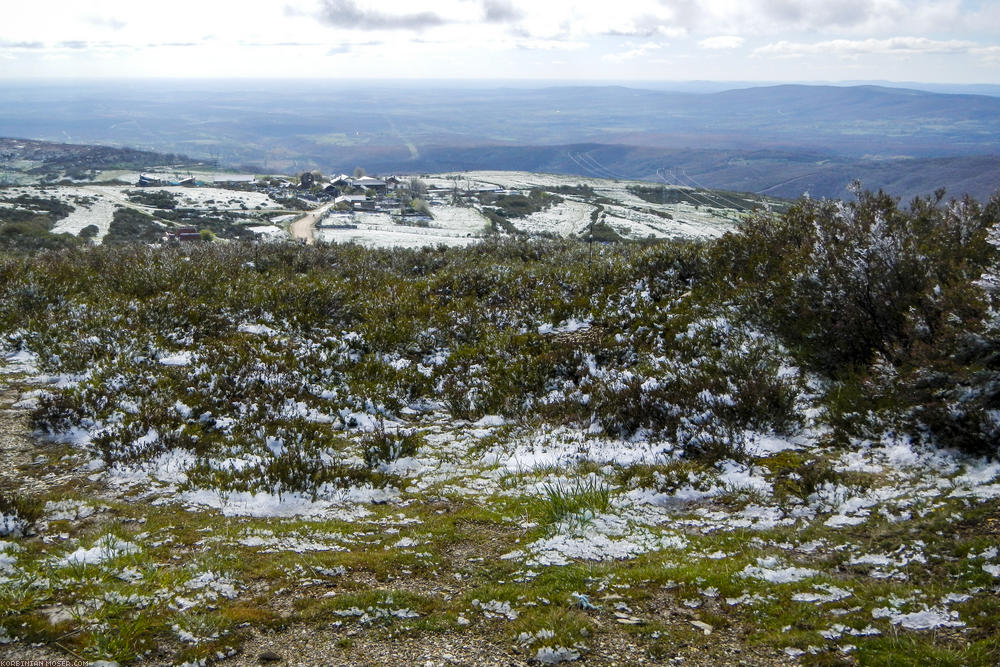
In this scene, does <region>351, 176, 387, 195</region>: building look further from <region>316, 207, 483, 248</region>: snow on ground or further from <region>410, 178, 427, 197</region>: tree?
<region>316, 207, 483, 248</region>: snow on ground

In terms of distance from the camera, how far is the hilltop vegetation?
4.23 m

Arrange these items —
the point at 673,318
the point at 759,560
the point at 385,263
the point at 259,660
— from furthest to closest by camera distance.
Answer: the point at 385,263, the point at 673,318, the point at 759,560, the point at 259,660

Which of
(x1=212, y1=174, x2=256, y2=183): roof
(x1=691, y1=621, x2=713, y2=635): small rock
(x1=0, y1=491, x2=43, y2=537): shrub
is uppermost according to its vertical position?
(x1=212, y1=174, x2=256, y2=183): roof

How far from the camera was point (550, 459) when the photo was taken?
25.2ft

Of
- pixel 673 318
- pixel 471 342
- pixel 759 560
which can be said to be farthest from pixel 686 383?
pixel 471 342

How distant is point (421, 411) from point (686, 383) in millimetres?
4074

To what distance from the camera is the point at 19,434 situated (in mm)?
7754

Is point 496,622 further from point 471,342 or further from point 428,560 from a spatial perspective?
point 471,342

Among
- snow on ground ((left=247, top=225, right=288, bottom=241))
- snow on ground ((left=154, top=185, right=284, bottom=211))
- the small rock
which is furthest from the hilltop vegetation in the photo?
snow on ground ((left=154, top=185, right=284, bottom=211))

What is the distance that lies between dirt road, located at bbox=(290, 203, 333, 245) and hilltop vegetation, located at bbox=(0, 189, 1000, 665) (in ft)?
89.2

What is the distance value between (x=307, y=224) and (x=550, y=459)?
149 feet

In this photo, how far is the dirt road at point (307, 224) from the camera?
41484 mm

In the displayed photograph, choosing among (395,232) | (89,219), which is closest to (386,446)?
(395,232)

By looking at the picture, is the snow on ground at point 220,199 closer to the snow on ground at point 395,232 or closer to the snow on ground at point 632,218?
the snow on ground at point 395,232
